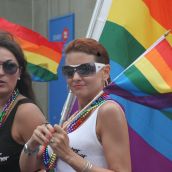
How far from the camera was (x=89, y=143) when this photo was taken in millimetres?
2264

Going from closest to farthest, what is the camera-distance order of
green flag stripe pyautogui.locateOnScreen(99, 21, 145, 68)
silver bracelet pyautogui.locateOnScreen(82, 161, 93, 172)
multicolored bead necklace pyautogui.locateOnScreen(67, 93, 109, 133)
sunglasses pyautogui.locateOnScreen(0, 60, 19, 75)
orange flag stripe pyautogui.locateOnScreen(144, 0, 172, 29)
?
silver bracelet pyautogui.locateOnScreen(82, 161, 93, 172), multicolored bead necklace pyautogui.locateOnScreen(67, 93, 109, 133), sunglasses pyautogui.locateOnScreen(0, 60, 19, 75), orange flag stripe pyautogui.locateOnScreen(144, 0, 172, 29), green flag stripe pyautogui.locateOnScreen(99, 21, 145, 68)

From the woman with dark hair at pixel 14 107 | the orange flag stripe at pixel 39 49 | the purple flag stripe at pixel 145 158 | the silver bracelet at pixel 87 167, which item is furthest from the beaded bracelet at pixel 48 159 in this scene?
the orange flag stripe at pixel 39 49

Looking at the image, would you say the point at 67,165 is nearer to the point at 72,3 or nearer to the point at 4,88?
the point at 4,88

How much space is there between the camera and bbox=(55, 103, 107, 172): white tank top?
2.26 meters

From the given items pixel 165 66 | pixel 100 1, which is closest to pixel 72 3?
pixel 100 1

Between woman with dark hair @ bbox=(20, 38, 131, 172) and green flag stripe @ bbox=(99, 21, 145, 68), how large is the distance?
79 cm

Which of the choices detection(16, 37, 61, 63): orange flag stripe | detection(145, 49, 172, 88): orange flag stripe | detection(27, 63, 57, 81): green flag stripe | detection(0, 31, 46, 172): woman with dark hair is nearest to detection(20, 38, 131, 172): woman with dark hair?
detection(0, 31, 46, 172): woman with dark hair

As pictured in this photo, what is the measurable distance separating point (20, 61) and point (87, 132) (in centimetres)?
82

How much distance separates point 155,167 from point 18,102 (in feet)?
3.48

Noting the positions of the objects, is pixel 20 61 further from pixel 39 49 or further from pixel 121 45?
pixel 39 49

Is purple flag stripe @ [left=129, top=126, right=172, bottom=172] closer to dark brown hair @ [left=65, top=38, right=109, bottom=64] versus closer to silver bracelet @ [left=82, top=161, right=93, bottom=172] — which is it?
dark brown hair @ [left=65, top=38, right=109, bottom=64]

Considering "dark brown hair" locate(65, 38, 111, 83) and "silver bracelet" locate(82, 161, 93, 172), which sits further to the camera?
"dark brown hair" locate(65, 38, 111, 83)

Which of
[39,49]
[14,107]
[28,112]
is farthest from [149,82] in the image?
[39,49]

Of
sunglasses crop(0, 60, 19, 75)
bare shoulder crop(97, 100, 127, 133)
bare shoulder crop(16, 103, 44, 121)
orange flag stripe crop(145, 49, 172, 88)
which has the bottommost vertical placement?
bare shoulder crop(97, 100, 127, 133)
